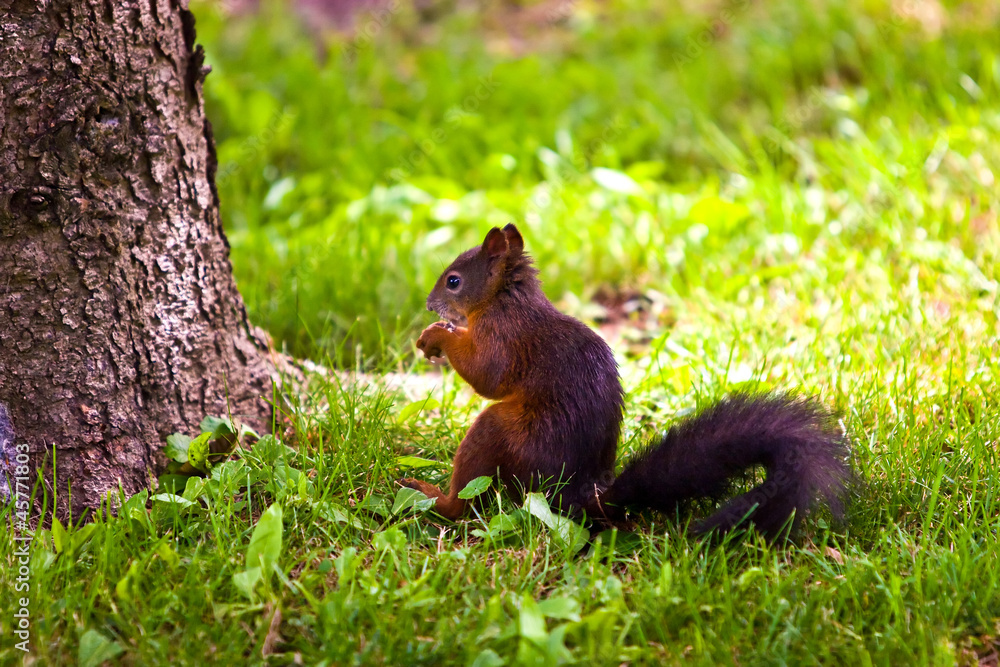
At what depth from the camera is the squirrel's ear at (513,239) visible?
8.46 feet

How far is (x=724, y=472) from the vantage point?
2176 millimetres

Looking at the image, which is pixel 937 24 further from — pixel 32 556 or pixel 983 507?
pixel 32 556

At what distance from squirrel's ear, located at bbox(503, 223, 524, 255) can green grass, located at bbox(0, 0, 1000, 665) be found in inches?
23.2

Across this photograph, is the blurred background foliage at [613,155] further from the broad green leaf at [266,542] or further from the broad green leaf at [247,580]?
the broad green leaf at [247,580]

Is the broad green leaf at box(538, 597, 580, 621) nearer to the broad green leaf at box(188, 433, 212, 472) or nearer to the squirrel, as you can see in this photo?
the squirrel

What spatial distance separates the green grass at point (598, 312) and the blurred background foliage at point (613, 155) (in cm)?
2

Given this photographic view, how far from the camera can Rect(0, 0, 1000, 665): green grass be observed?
1.91m

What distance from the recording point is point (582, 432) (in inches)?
90.3

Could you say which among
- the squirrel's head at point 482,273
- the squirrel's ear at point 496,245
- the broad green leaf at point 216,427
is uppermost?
the squirrel's ear at point 496,245

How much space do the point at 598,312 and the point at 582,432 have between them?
1.60m

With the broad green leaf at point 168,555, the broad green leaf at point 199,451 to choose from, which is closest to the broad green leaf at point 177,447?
the broad green leaf at point 199,451

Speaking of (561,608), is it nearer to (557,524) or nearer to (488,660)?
(488,660)

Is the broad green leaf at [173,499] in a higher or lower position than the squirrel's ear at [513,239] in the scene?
lower

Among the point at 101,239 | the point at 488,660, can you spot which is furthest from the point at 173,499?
the point at 488,660
